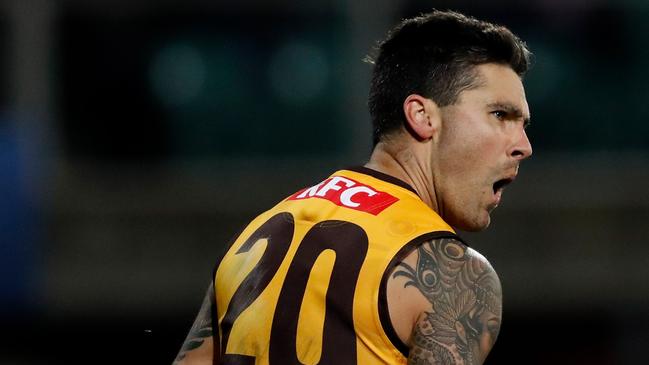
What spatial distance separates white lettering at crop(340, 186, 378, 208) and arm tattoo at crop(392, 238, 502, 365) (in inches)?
12.8

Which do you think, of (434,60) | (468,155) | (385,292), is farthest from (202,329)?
(434,60)

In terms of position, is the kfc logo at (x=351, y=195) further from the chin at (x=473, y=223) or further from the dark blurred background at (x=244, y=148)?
the dark blurred background at (x=244, y=148)

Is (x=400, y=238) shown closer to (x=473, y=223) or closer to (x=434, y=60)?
(x=473, y=223)

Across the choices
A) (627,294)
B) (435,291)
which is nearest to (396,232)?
(435,291)

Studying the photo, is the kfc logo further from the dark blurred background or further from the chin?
the dark blurred background

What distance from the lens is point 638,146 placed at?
12148 millimetres

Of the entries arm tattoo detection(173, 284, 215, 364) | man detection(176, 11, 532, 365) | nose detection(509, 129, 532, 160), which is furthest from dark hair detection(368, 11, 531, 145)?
arm tattoo detection(173, 284, 215, 364)

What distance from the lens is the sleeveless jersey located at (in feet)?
11.5

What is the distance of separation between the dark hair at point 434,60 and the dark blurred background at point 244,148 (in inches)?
300

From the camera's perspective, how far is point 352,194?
3834 millimetres

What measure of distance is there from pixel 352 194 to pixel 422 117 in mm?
383

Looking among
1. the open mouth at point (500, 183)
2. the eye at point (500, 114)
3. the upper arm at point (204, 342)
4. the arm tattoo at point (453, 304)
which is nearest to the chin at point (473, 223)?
the open mouth at point (500, 183)

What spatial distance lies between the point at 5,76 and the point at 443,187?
872cm

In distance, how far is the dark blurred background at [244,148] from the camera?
1180cm
